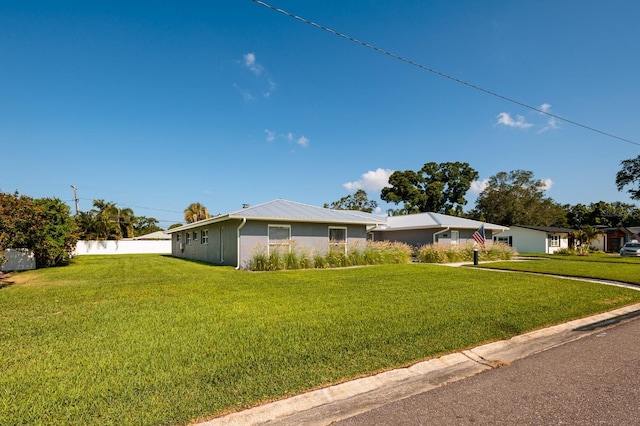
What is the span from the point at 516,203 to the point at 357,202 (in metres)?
23.0

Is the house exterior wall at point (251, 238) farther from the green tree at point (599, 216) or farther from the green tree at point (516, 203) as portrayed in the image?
the green tree at point (599, 216)

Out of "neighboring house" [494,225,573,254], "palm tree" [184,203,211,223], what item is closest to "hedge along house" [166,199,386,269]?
"palm tree" [184,203,211,223]

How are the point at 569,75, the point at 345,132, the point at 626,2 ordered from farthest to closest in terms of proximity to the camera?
1. the point at 345,132
2. the point at 569,75
3. the point at 626,2

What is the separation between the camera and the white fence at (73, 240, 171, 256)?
97.1 feet

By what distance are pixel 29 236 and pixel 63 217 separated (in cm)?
278

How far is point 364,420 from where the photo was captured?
8.56ft

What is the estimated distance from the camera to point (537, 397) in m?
2.95

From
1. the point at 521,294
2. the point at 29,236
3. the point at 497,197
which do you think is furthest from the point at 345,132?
the point at 497,197

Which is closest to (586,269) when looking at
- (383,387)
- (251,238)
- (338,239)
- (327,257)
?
(338,239)

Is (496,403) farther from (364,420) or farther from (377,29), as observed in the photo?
(377,29)

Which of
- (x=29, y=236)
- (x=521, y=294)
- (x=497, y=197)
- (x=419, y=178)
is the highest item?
(x=419, y=178)

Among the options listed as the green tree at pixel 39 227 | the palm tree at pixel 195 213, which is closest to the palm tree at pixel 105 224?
the palm tree at pixel 195 213

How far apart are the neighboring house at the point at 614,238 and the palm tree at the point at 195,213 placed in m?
47.2

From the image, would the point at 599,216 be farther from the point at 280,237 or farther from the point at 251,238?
the point at 251,238
